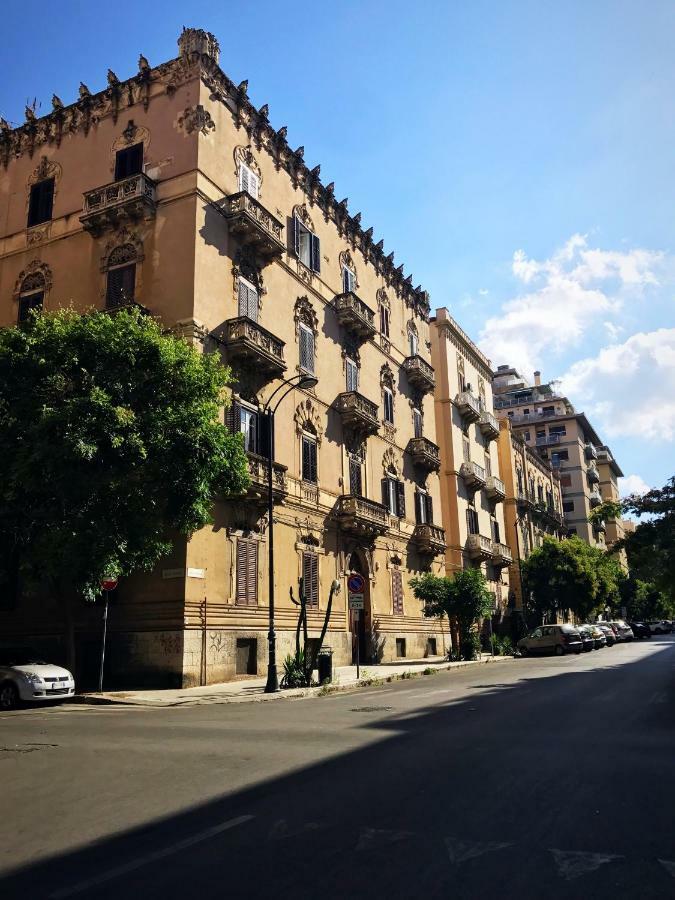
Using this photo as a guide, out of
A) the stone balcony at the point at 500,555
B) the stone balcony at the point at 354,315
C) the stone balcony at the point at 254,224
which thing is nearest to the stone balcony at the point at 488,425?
the stone balcony at the point at 500,555

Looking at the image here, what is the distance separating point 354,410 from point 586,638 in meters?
19.9

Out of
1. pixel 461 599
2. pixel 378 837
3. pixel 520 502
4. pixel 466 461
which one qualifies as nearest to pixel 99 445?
pixel 378 837

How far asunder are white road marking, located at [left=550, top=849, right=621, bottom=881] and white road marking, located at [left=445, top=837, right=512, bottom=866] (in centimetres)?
37

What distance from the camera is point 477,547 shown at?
146ft

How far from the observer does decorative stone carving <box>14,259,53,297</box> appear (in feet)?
88.1

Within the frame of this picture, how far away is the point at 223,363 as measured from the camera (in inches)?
960

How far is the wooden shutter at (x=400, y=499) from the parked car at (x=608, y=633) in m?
19.9

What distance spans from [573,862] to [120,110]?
29.5 meters

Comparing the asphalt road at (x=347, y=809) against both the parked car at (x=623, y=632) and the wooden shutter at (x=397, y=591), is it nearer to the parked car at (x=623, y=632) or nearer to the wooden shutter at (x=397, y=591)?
the wooden shutter at (x=397, y=591)

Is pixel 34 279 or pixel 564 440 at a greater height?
pixel 564 440

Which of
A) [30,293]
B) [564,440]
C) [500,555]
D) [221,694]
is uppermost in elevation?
[564,440]

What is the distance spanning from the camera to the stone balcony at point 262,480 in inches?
929

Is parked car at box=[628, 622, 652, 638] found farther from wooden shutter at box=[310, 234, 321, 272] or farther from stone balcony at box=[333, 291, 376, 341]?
wooden shutter at box=[310, 234, 321, 272]

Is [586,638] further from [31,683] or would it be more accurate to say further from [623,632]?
[31,683]
